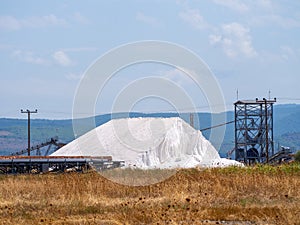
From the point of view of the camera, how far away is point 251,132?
6806 centimetres

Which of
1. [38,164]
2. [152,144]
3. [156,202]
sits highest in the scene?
[152,144]

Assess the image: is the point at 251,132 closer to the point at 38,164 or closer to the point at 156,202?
the point at 38,164

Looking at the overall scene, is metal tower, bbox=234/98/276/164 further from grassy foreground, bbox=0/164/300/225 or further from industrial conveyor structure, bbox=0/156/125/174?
grassy foreground, bbox=0/164/300/225

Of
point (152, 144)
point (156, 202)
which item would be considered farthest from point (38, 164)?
point (156, 202)

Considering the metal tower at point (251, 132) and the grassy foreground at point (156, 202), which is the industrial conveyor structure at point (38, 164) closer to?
the grassy foreground at point (156, 202)

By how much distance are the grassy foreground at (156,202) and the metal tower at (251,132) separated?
146 feet

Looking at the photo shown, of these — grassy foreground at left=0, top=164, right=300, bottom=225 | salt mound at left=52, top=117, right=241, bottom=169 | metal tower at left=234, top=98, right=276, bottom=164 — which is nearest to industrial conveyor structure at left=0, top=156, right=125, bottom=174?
salt mound at left=52, top=117, right=241, bottom=169

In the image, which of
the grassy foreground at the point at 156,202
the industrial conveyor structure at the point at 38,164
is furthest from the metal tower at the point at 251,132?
the grassy foreground at the point at 156,202

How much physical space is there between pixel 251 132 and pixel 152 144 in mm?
23039

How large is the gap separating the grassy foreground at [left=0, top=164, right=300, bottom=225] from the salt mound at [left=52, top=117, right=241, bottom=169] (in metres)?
21.8

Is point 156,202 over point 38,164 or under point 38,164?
over

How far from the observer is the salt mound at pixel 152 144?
45406 millimetres

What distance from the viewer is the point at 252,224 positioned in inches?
495

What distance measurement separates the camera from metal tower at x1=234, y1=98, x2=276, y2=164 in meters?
67.1
